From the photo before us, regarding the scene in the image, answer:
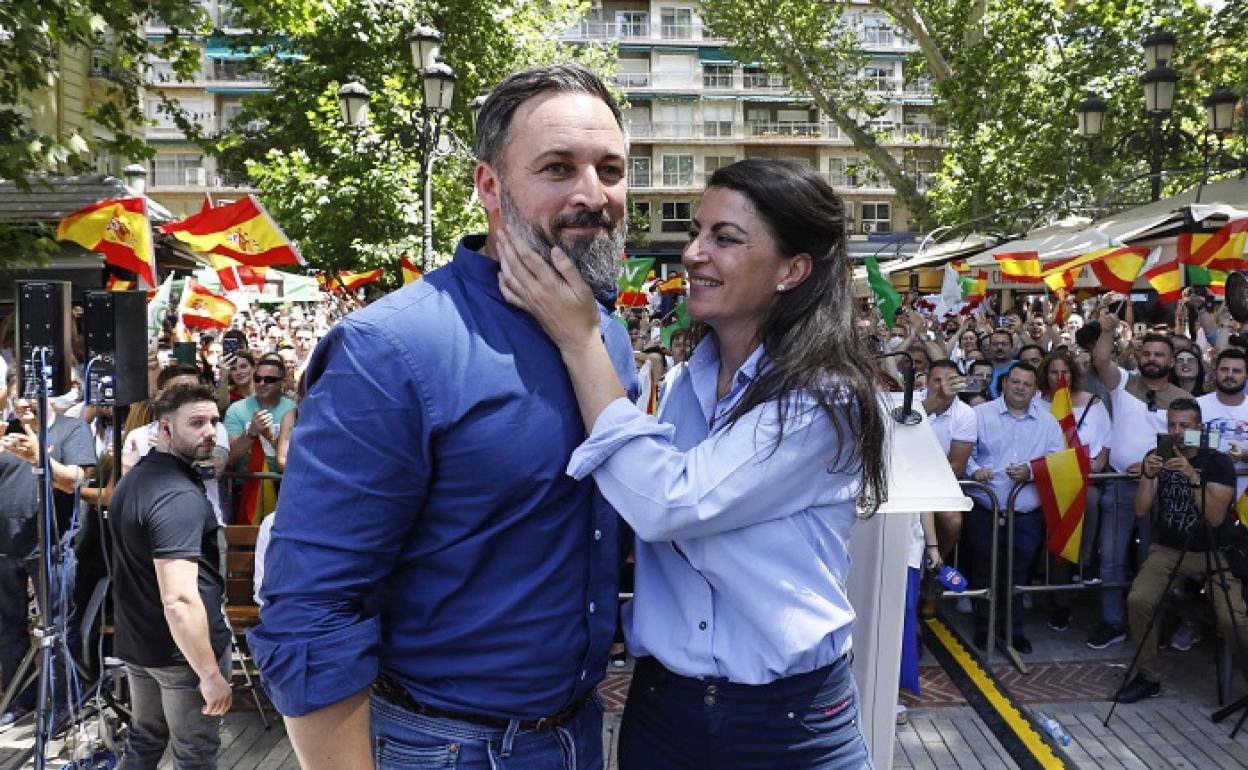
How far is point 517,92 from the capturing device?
185 cm

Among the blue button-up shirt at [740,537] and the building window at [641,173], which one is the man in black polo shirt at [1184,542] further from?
the building window at [641,173]

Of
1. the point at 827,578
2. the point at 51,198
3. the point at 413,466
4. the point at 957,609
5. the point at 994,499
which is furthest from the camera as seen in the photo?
the point at 51,198

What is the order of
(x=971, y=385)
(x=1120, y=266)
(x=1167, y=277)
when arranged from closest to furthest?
(x=971, y=385) → (x=1120, y=266) → (x=1167, y=277)

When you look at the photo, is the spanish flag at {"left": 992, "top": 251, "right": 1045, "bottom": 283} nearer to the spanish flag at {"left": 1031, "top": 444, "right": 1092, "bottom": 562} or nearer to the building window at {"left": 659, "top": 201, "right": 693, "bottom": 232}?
the spanish flag at {"left": 1031, "top": 444, "right": 1092, "bottom": 562}

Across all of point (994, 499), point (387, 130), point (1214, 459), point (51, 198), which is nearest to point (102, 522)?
point (994, 499)

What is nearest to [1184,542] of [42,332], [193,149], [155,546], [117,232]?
[155,546]

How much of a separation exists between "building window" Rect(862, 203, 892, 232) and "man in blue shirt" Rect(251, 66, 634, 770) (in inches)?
2571

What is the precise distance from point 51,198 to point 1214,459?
57.6ft

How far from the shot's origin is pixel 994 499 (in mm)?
6977

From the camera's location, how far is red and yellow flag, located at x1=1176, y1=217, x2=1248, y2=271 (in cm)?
962

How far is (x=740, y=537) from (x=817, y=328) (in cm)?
44

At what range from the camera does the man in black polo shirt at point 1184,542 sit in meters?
6.08

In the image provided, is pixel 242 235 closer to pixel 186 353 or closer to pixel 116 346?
pixel 186 353

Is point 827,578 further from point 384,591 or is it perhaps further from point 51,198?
point 51,198
